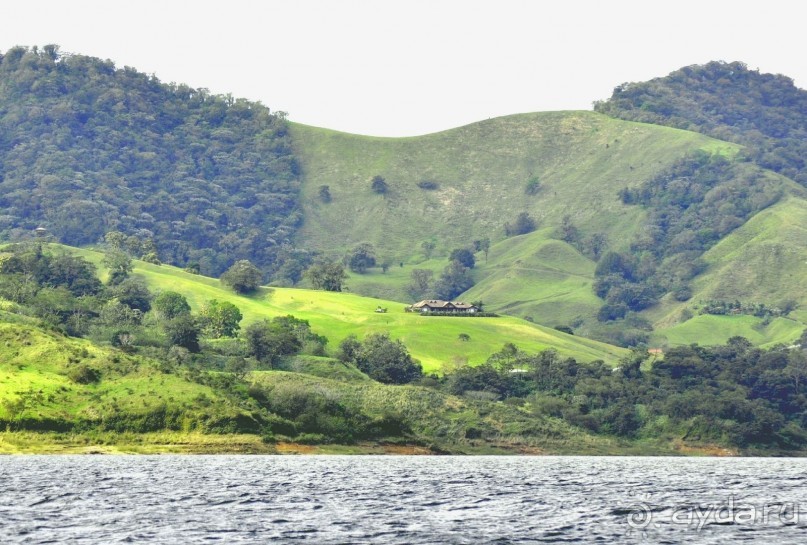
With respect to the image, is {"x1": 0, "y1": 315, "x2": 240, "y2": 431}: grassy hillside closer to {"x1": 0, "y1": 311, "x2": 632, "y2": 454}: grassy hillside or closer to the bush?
{"x1": 0, "y1": 311, "x2": 632, "y2": 454}: grassy hillside

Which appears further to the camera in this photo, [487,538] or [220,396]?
[220,396]

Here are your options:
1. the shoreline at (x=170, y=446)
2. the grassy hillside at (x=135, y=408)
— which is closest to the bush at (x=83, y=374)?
the grassy hillside at (x=135, y=408)

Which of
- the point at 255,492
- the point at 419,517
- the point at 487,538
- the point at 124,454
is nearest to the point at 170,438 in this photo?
the point at 124,454

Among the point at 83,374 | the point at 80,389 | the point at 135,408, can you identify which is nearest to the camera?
the point at 135,408

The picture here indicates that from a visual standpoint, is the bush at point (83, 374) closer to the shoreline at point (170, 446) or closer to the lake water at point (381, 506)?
the shoreline at point (170, 446)

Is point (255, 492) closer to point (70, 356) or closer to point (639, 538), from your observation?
point (639, 538)

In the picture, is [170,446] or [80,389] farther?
[80,389]

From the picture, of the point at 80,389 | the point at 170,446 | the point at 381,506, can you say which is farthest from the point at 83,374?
the point at 381,506

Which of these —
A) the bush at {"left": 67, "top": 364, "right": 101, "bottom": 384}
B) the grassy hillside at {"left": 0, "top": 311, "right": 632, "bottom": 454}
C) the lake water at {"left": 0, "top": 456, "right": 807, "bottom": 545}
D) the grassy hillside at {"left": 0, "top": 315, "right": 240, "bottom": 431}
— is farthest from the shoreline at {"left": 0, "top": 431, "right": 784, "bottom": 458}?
the lake water at {"left": 0, "top": 456, "right": 807, "bottom": 545}

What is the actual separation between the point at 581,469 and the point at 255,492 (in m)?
55.9

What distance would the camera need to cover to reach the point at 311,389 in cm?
19750

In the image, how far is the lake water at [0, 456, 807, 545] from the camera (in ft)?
202

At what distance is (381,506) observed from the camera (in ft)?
254

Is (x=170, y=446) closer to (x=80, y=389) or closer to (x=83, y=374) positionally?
(x=80, y=389)
